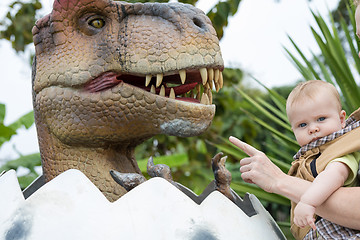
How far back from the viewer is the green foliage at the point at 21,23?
138 inches

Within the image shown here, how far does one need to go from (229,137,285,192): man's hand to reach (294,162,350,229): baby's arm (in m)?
0.11

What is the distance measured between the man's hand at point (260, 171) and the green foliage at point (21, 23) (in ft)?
9.09

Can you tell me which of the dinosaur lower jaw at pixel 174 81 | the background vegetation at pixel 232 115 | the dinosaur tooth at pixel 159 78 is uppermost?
the dinosaur tooth at pixel 159 78

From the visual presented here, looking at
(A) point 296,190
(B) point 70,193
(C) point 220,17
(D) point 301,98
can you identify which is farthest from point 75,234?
(C) point 220,17

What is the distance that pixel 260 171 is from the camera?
1.11 meters

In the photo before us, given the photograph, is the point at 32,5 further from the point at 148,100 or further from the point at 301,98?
the point at 301,98

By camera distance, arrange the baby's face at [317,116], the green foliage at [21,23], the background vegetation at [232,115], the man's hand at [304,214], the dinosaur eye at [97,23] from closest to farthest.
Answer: the man's hand at [304,214]
the baby's face at [317,116]
the dinosaur eye at [97,23]
the background vegetation at [232,115]
the green foliage at [21,23]

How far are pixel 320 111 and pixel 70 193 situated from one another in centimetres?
63

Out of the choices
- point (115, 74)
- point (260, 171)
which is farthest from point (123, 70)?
point (260, 171)

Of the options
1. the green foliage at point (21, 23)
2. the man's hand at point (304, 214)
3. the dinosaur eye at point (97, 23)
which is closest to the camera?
the man's hand at point (304, 214)

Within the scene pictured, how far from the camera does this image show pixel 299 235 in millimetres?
1175

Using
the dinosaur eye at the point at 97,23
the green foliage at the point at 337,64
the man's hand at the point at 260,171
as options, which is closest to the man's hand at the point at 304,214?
the man's hand at the point at 260,171

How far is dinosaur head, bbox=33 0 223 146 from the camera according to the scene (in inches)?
45.6

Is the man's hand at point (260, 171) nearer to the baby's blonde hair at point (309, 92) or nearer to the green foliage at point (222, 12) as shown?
the baby's blonde hair at point (309, 92)
